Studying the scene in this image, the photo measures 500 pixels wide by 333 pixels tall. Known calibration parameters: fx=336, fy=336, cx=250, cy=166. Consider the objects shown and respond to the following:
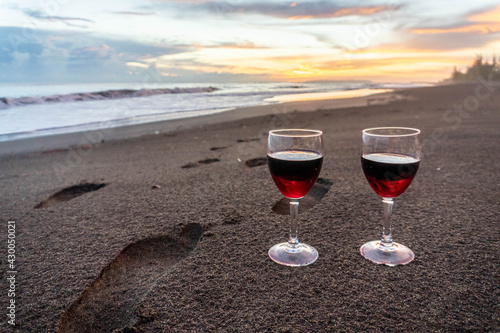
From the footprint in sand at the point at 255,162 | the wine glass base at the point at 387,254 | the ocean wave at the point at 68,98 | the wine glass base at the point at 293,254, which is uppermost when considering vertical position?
the ocean wave at the point at 68,98

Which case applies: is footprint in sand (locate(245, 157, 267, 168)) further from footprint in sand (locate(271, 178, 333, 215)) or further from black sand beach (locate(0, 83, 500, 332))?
footprint in sand (locate(271, 178, 333, 215))

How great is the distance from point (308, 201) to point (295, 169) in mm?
711

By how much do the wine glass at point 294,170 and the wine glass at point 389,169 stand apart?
0.20 m

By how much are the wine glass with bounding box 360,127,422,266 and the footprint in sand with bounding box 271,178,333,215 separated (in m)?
0.54

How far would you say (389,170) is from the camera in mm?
1285

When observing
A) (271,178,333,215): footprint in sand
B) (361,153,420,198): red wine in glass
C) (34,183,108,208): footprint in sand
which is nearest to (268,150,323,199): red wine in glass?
(361,153,420,198): red wine in glass

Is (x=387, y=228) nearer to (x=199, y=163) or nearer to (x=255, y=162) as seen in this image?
(x=255, y=162)

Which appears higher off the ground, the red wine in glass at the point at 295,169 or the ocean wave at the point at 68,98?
the ocean wave at the point at 68,98

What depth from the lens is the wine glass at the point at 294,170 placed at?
1.30 metres

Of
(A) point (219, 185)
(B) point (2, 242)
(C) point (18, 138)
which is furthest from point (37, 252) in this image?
(C) point (18, 138)

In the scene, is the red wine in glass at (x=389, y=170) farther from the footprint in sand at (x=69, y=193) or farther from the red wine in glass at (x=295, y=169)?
the footprint in sand at (x=69, y=193)

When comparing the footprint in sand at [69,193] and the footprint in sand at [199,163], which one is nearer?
the footprint in sand at [69,193]

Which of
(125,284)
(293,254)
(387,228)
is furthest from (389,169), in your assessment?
(125,284)

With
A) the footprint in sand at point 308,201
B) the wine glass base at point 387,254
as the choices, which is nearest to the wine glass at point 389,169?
the wine glass base at point 387,254
